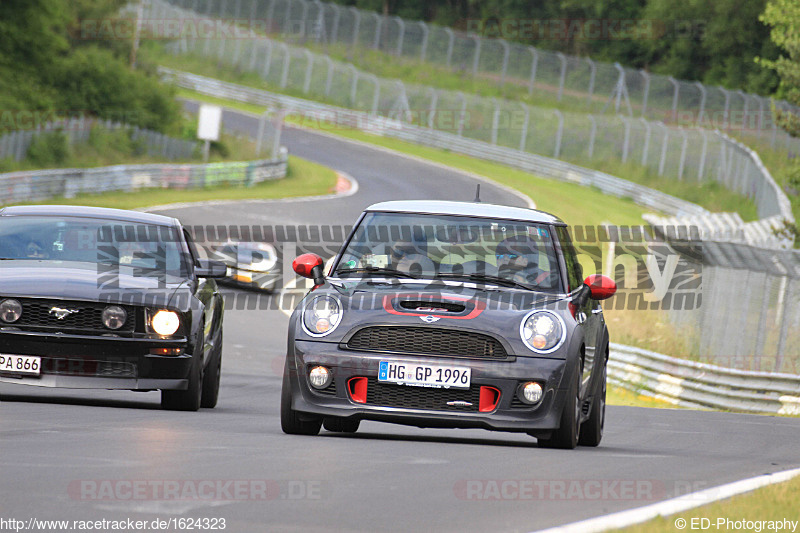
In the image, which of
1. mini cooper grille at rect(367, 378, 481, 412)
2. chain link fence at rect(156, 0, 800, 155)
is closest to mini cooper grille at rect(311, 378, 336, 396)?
mini cooper grille at rect(367, 378, 481, 412)

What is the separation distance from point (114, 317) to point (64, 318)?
0.36m

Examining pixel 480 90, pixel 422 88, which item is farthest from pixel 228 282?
pixel 480 90

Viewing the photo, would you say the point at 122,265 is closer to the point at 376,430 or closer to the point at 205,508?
the point at 376,430

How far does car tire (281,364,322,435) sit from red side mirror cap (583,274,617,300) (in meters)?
2.17

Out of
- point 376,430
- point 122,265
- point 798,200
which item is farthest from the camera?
point 798,200

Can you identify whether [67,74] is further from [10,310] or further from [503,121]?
[10,310]

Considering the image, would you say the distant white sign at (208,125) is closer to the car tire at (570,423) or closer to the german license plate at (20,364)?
the german license plate at (20,364)

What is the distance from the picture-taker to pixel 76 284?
33.4 feet

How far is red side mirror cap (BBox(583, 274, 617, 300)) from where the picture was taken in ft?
31.3

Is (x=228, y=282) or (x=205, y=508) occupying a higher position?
(x=205, y=508)

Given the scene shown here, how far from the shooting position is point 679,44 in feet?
271

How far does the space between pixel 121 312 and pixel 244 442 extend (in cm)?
239

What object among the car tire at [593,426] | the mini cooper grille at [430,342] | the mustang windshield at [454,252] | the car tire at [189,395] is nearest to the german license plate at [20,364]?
the car tire at [189,395]

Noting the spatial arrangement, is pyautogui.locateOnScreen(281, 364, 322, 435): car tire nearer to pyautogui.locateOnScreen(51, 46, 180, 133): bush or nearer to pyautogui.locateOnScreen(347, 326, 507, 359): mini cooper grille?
pyautogui.locateOnScreen(347, 326, 507, 359): mini cooper grille
